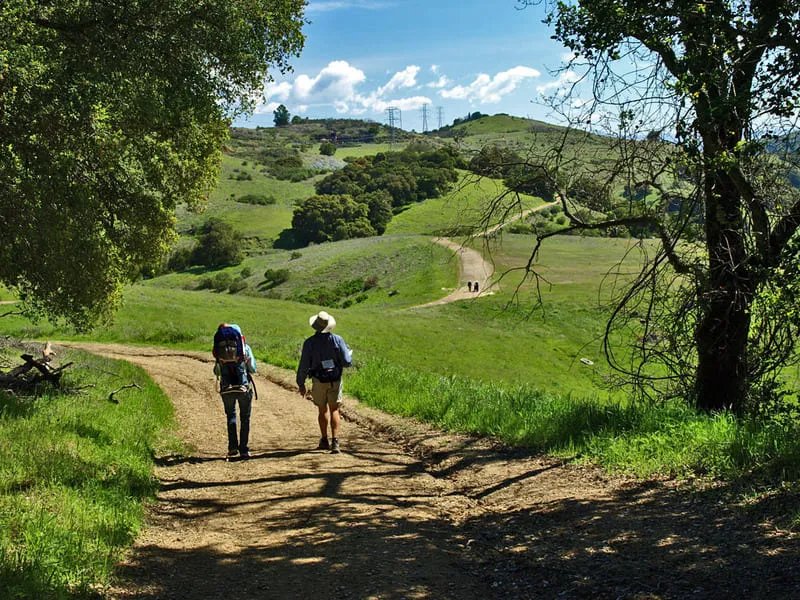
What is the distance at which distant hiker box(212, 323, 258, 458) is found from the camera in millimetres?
10375

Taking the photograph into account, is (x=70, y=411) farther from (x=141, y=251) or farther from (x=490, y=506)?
(x=141, y=251)

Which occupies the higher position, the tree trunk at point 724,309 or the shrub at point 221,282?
the tree trunk at point 724,309

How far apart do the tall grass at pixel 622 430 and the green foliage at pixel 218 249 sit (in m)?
79.9

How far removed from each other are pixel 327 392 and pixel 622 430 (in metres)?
4.36

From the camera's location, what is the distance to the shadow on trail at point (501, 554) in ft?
16.2

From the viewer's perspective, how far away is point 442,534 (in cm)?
671

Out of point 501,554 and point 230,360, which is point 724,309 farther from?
point 230,360

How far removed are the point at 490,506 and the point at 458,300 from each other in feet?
172

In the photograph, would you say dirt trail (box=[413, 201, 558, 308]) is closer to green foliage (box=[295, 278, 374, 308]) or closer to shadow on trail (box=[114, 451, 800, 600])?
green foliage (box=[295, 278, 374, 308])

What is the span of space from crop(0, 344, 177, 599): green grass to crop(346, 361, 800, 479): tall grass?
503 cm

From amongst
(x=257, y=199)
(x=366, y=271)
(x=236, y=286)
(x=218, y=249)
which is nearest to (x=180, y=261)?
(x=218, y=249)

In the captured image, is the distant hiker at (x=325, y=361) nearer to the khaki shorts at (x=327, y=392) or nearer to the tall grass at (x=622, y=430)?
the khaki shorts at (x=327, y=392)

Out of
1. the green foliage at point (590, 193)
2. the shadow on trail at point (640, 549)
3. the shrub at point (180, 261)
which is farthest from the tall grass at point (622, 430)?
the shrub at point (180, 261)

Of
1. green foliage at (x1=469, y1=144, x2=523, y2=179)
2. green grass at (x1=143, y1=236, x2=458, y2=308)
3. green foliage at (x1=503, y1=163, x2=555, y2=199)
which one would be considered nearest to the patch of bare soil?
green foliage at (x1=503, y1=163, x2=555, y2=199)
